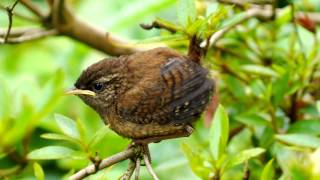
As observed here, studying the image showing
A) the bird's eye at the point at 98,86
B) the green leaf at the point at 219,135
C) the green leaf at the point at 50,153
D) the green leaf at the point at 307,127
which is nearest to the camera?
the green leaf at the point at 50,153

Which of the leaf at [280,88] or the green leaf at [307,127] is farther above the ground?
the leaf at [280,88]

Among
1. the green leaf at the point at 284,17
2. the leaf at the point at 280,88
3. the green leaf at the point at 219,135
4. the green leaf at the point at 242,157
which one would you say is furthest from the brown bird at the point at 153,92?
the green leaf at the point at 284,17

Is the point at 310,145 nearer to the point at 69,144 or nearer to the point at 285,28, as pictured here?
the point at 285,28

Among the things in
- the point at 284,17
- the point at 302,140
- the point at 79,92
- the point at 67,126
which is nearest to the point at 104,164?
the point at 67,126

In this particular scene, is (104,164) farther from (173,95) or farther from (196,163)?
(173,95)

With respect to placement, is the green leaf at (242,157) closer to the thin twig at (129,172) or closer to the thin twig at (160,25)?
the thin twig at (129,172)

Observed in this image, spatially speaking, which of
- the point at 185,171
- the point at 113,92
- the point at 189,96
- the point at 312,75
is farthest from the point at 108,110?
the point at 312,75
